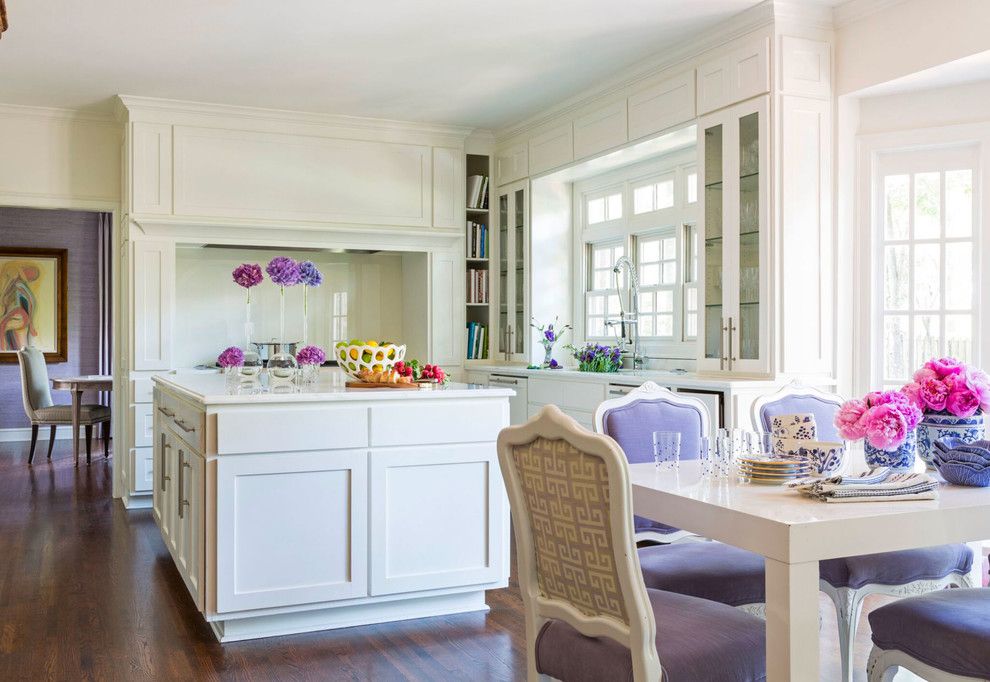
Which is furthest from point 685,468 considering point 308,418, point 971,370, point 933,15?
point 933,15

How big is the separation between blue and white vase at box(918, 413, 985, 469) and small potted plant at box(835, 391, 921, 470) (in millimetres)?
30

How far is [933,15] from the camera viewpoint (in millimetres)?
3848

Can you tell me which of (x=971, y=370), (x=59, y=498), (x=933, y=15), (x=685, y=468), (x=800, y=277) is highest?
(x=933, y=15)

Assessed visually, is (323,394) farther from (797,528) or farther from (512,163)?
(512,163)

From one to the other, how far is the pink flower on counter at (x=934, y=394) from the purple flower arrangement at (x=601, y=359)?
3389mm

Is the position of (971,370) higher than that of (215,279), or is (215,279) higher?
(215,279)

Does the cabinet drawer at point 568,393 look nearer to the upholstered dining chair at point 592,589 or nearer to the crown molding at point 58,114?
the upholstered dining chair at point 592,589

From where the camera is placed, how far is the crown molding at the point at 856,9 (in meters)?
4.06

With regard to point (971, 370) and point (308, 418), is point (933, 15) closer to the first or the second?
point (971, 370)

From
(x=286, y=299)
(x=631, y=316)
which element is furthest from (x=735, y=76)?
(x=286, y=299)

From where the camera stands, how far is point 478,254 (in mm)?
6852

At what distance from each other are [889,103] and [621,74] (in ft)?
4.93

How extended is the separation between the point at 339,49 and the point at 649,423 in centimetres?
291

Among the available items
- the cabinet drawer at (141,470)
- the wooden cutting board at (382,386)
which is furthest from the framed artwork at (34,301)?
the wooden cutting board at (382,386)
